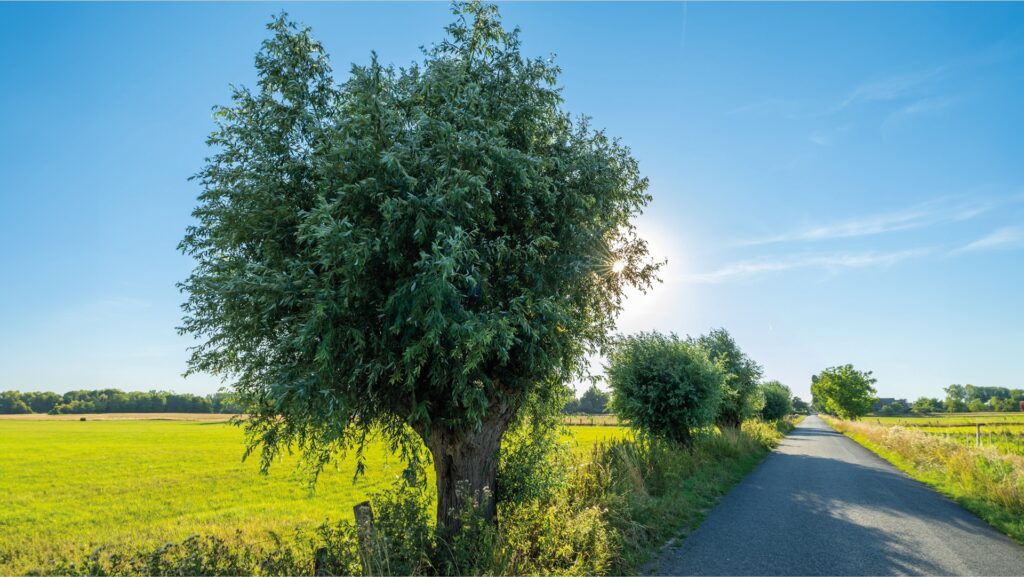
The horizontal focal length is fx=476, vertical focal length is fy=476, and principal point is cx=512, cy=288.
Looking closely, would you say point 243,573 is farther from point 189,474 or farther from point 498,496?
point 189,474

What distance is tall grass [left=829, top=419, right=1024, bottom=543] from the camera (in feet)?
36.4

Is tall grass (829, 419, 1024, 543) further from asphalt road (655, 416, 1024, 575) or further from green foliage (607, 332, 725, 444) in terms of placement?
green foliage (607, 332, 725, 444)

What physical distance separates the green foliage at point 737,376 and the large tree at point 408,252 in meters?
26.4

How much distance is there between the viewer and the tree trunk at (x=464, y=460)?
8578mm

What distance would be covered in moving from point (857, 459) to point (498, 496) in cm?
2299

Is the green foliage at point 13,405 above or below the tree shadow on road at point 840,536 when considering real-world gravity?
below

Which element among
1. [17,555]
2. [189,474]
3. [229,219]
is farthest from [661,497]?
[189,474]

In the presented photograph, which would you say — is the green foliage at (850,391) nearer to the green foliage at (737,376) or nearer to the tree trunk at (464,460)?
the green foliage at (737,376)

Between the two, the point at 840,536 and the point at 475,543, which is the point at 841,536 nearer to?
the point at 840,536

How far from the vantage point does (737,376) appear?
104 feet

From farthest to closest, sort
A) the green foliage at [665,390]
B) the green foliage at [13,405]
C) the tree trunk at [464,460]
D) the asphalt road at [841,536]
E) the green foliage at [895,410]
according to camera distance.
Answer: the green foliage at [13,405], the green foliage at [895,410], the green foliage at [665,390], the tree trunk at [464,460], the asphalt road at [841,536]

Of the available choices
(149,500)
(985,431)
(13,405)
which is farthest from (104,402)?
(985,431)

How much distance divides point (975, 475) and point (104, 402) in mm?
193232

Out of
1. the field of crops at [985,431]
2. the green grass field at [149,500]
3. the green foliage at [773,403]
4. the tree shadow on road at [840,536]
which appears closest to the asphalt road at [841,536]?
the tree shadow on road at [840,536]
